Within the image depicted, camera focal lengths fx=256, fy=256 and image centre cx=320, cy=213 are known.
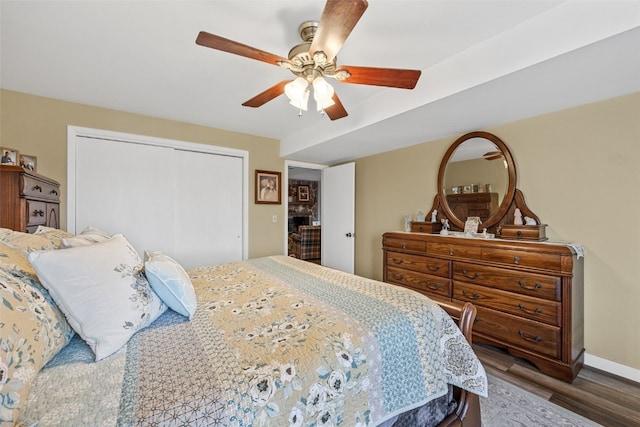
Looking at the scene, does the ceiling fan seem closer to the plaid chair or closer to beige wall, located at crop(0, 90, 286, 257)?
beige wall, located at crop(0, 90, 286, 257)

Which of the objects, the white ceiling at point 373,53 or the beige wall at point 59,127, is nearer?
the white ceiling at point 373,53

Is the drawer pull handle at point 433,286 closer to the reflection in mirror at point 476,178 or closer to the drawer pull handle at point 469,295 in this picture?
the drawer pull handle at point 469,295

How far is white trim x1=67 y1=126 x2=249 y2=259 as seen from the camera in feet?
8.59

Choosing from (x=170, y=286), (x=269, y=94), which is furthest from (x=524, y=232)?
(x=170, y=286)

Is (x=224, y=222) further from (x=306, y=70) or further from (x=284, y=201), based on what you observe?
(x=306, y=70)


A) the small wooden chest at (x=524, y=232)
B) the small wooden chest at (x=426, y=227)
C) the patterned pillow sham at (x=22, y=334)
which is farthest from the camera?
the small wooden chest at (x=426, y=227)

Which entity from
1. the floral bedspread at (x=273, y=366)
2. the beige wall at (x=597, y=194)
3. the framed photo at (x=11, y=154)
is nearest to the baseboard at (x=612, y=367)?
the beige wall at (x=597, y=194)

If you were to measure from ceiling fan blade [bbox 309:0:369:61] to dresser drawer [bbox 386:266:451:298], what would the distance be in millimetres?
2255

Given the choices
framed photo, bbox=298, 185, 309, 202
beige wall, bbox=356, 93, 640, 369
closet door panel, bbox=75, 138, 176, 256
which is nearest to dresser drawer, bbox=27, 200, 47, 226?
closet door panel, bbox=75, 138, 176, 256

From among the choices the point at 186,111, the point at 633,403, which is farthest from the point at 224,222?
A: the point at 633,403

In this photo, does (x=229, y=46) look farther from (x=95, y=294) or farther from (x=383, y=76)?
(x=95, y=294)

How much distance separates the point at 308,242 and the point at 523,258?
425cm

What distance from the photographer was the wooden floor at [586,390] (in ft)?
5.11

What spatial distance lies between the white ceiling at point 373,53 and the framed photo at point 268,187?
4.45 ft
